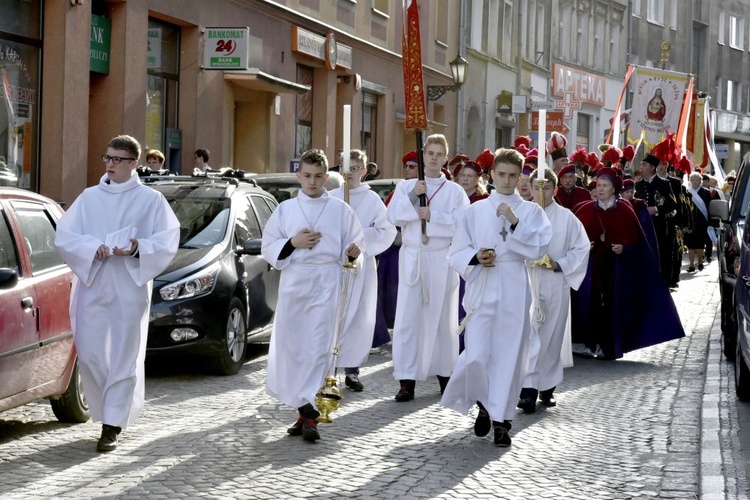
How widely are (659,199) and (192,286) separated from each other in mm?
12152

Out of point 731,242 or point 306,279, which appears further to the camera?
point 731,242

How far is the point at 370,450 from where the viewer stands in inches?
330

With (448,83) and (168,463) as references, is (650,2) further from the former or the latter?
(168,463)

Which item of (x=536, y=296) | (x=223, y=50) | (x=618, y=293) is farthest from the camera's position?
(x=223, y=50)

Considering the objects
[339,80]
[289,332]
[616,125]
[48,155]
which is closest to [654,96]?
[616,125]

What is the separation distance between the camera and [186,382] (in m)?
11.5

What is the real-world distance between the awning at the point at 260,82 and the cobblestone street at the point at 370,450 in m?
10.7

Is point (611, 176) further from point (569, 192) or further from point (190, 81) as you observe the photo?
point (190, 81)

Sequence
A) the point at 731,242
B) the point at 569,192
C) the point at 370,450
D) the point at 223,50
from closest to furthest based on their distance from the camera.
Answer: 1. the point at 370,450
2. the point at 731,242
3. the point at 569,192
4. the point at 223,50

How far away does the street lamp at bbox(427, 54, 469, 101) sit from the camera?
31.7 m

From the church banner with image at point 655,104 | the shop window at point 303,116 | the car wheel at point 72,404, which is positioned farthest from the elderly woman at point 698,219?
the car wheel at point 72,404

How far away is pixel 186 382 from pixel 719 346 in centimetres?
570

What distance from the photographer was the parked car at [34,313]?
7977 mm

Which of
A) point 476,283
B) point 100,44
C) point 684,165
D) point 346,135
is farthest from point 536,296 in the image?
point 684,165
